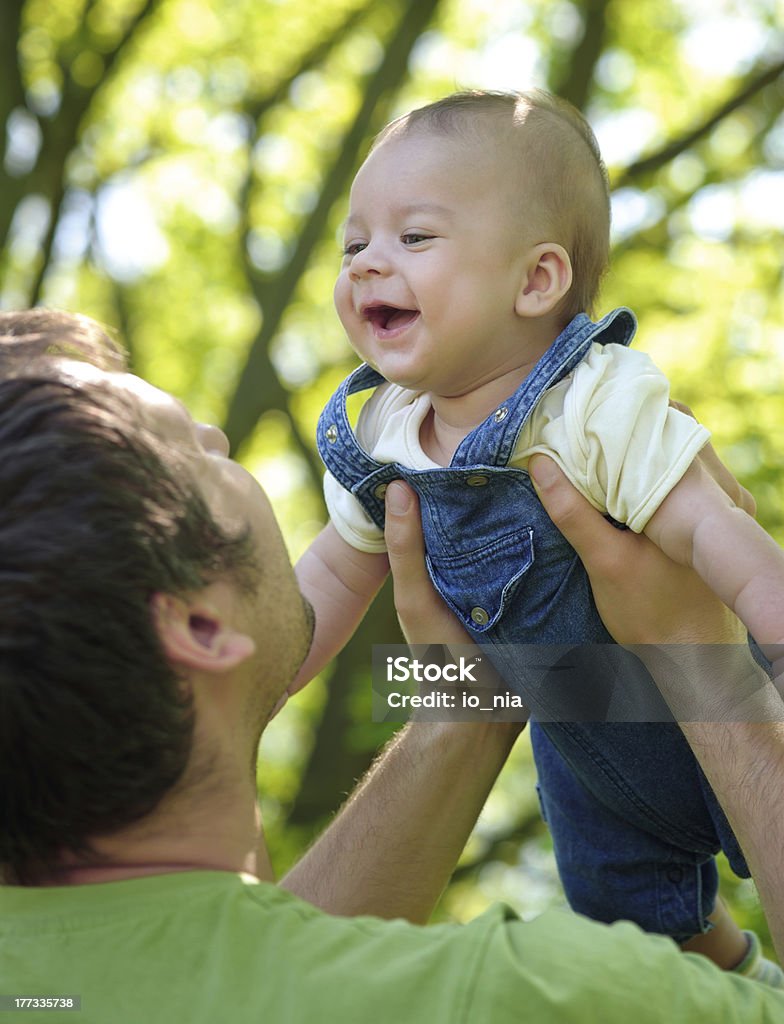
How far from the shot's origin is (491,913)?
1.62 metres

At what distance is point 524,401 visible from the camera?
2189mm

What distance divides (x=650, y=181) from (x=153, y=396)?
8.65 metres

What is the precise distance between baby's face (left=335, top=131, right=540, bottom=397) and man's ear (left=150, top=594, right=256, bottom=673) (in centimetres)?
72

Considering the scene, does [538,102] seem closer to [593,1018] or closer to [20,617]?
[20,617]

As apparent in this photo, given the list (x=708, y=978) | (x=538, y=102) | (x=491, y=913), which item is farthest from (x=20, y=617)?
(x=538, y=102)

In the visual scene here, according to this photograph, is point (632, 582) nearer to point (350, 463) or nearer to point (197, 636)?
point (350, 463)

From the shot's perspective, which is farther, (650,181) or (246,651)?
(650,181)

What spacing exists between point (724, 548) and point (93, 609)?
3.23ft

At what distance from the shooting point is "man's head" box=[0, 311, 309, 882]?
1626mm

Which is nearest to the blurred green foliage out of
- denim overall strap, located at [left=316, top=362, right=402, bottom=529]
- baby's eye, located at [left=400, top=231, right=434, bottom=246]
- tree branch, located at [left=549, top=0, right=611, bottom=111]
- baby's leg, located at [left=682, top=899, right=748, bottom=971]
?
tree branch, located at [left=549, top=0, right=611, bottom=111]

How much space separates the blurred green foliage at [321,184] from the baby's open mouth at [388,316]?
5069 millimetres

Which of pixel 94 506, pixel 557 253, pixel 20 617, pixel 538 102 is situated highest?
pixel 538 102
